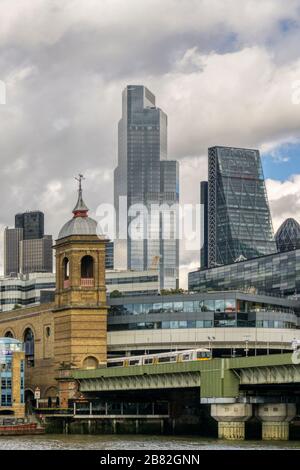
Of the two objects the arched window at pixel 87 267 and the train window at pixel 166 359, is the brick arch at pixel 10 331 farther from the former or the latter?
the train window at pixel 166 359

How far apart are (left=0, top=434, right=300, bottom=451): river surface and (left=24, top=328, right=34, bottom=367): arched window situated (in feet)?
140

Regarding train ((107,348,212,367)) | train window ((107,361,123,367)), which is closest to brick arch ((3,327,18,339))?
train window ((107,361,123,367))

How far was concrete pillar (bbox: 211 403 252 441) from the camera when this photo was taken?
426ft

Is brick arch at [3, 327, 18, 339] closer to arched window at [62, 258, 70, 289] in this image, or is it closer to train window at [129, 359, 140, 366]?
arched window at [62, 258, 70, 289]

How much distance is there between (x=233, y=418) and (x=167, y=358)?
91.9 ft

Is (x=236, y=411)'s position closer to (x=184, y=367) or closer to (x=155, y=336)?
(x=184, y=367)

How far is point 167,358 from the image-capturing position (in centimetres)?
15738

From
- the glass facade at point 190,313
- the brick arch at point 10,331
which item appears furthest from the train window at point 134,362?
the brick arch at point 10,331

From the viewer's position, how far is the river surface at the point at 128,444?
112875 millimetres

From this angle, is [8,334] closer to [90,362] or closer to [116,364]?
[90,362]

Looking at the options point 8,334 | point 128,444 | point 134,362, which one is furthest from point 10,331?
point 128,444

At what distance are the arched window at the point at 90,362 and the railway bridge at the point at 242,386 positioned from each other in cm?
2475

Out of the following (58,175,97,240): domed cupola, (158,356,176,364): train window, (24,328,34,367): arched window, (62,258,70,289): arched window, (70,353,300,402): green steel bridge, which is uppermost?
(58,175,97,240): domed cupola
